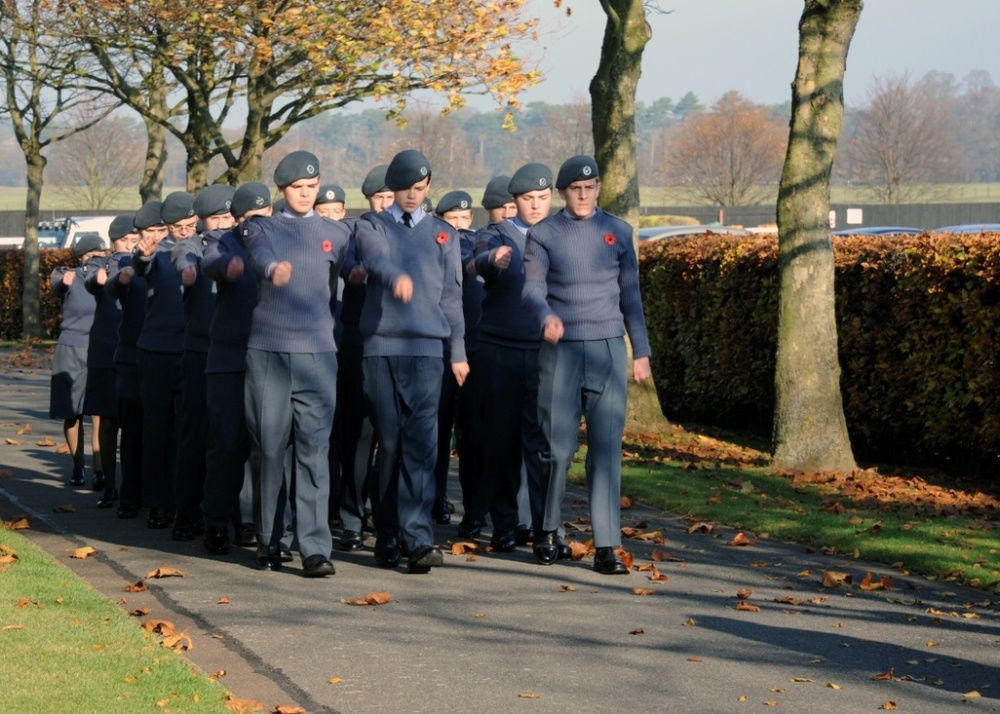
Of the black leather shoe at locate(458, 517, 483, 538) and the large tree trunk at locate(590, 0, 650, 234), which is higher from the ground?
the large tree trunk at locate(590, 0, 650, 234)

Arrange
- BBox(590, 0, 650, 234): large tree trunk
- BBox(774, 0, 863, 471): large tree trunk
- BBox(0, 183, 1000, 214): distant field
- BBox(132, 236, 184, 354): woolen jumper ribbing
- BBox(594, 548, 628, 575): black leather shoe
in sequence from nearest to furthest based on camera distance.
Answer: BBox(594, 548, 628, 575): black leather shoe < BBox(132, 236, 184, 354): woolen jumper ribbing < BBox(774, 0, 863, 471): large tree trunk < BBox(590, 0, 650, 234): large tree trunk < BBox(0, 183, 1000, 214): distant field

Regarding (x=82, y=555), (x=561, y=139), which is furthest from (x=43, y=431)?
(x=561, y=139)

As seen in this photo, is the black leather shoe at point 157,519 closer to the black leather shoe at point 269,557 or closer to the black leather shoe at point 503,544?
the black leather shoe at point 269,557

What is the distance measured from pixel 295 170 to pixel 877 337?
7.15 metres

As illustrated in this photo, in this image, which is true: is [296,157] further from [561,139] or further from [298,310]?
[561,139]

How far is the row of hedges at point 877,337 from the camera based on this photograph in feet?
42.4

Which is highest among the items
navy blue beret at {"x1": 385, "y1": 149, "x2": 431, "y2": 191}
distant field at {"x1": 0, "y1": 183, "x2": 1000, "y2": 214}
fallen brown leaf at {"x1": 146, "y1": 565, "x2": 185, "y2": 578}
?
distant field at {"x1": 0, "y1": 183, "x2": 1000, "y2": 214}

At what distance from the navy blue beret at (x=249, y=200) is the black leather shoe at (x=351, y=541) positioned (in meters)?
2.06

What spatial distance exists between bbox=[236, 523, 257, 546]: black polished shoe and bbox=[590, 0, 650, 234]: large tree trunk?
288 inches

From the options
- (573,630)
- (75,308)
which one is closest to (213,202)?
(75,308)

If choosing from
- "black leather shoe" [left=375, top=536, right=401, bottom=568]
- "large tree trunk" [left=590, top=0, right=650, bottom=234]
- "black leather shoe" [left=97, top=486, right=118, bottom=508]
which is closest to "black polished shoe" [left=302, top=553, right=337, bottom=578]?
"black leather shoe" [left=375, top=536, right=401, bottom=568]

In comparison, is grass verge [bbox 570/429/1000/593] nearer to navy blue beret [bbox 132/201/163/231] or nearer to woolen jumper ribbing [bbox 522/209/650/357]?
woolen jumper ribbing [bbox 522/209/650/357]

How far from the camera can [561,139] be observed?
98688 mm

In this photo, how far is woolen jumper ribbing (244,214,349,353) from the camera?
29.0ft
